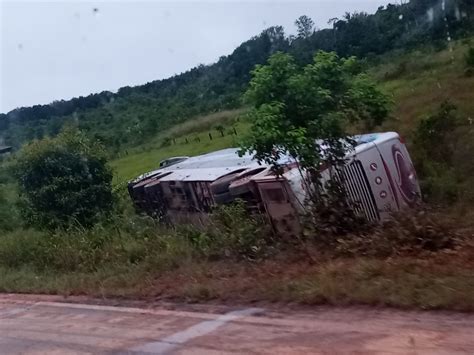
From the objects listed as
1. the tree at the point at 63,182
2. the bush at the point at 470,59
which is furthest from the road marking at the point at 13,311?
the bush at the point at 470,59

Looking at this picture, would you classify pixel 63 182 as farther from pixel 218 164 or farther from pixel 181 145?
pixel 181 145

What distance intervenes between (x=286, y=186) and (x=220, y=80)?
75.5ft

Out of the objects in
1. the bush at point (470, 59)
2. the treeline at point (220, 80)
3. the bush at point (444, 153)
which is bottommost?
the bush at point (444, 153)

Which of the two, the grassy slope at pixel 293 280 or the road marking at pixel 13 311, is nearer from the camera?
the grassy slope at pixel 293 280

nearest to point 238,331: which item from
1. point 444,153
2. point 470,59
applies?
point 444,153

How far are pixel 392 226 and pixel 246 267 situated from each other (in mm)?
2014

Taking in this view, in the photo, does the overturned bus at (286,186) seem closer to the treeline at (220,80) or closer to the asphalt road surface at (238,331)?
the asphalt road surface at (238,331)

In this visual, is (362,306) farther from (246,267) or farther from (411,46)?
(411,46)

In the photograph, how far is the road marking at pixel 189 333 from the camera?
6969 millimetres

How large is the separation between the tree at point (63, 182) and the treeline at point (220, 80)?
555 centimetres

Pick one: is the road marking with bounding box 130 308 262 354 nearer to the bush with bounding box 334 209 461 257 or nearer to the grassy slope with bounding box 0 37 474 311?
the grassy slope with bounding box 0 37 474 311

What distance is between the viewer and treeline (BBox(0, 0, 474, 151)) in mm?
27375

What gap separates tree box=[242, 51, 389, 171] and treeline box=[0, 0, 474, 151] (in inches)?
416

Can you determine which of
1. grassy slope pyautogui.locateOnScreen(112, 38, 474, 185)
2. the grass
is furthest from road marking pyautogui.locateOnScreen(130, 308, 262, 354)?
grassy slope pyautogui.locateOnScreen(112, 38, 474, 185)
